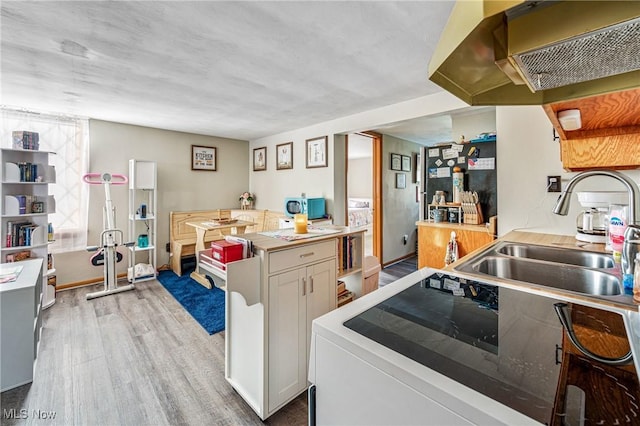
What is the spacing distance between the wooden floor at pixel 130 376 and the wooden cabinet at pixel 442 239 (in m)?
1.84

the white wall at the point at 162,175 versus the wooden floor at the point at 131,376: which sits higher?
the white wall at the point at 162,175

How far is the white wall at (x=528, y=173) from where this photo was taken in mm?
2092

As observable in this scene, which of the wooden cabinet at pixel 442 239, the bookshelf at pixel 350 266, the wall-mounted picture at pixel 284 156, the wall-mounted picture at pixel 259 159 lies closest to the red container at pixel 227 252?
the bookshelf at pixel 350 266

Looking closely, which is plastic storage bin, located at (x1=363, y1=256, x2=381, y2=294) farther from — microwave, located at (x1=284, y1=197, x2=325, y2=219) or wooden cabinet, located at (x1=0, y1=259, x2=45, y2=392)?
wooden cabinet, located at (x1=0, y1=259, x2=45, y2=392)

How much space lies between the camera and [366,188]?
28.9ft

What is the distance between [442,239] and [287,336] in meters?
1.92

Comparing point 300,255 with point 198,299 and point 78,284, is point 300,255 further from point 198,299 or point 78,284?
point 78,284

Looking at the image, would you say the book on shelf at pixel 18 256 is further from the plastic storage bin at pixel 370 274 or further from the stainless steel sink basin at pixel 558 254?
the stainless steel sink basin at pixel 558 254

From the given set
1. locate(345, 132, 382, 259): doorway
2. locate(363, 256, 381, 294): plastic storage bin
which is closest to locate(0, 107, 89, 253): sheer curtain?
locate(345, 132, 382, 259): doorway

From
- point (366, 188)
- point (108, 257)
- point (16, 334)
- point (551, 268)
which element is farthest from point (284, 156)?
point (366, 188)

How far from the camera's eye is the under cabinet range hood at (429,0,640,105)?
0.51 meters

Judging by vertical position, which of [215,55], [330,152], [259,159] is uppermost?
[215,55]

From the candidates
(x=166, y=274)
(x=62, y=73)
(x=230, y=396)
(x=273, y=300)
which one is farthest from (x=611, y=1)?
(x=166, y=274)
